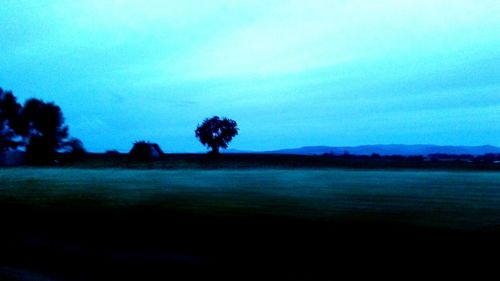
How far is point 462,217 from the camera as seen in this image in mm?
2666

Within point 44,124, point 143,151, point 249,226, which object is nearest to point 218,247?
point 249,226

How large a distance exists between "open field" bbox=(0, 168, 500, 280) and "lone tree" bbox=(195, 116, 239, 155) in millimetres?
73291

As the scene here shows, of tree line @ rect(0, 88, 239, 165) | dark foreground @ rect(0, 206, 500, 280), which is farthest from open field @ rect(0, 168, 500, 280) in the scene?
tree line @ rect(0, 88, 239, 165)

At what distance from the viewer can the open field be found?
2.65 m

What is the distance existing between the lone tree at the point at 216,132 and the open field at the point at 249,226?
240 feet

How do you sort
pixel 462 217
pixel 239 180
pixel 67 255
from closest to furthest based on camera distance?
pixel 462 217 → pixel 67 255 → pixel 239 180

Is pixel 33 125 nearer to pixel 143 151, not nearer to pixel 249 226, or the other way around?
pixel 143 151

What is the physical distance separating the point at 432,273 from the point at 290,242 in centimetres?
83

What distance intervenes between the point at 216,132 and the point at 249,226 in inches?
2964

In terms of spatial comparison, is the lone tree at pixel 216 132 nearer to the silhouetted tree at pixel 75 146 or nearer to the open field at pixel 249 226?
the silhouetted tree at pixel 75 146

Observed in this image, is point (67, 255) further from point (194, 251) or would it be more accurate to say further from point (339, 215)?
point (339, 215)

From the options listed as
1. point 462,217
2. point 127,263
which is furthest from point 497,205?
point 127,263

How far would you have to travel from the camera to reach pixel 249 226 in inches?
120

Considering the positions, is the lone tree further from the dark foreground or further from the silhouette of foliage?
the dark foreground
